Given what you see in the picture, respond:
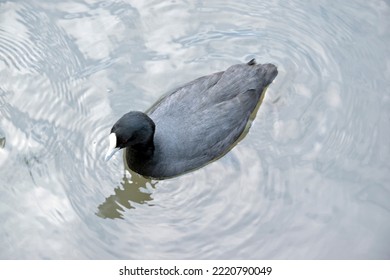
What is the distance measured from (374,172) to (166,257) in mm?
2186

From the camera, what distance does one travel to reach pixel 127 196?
5.91 m

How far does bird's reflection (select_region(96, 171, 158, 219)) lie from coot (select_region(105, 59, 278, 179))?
0.12m

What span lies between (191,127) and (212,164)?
48 centimetres

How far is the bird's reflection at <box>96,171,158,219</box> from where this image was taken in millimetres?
5750

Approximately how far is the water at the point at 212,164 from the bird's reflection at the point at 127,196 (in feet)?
0.05

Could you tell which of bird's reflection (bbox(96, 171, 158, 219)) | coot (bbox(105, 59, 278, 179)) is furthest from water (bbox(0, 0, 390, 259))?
coot (bbox(105, 59, 278, 179))

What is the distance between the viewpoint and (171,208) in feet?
18.9

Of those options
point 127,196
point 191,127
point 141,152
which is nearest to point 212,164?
point 191,127

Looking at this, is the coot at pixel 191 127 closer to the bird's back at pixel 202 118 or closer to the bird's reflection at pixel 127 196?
the bird's back at pixel 202 118

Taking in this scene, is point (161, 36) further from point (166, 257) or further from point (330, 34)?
point (166, 257)

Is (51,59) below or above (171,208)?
above

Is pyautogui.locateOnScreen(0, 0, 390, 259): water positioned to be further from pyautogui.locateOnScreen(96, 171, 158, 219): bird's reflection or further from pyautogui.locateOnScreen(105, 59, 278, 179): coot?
pyautogui.locateOnScreen(105, 59, 278, 179): coot

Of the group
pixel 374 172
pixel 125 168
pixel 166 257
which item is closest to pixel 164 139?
pixel 125 168

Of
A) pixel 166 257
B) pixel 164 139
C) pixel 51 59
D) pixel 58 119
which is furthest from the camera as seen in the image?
pixel 51 59
